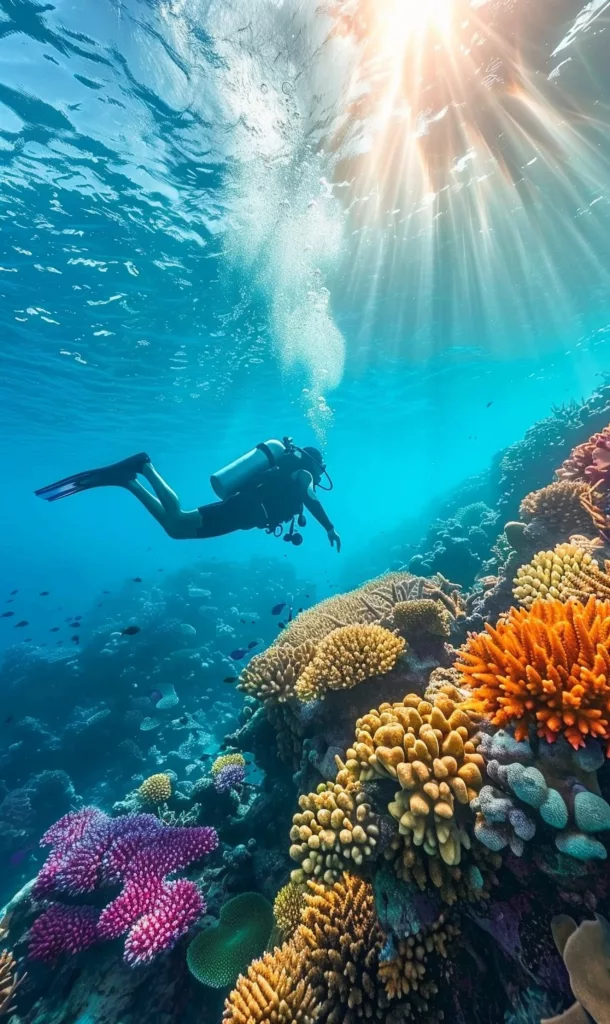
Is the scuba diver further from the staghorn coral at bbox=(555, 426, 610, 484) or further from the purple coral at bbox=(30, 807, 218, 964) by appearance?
the purple coral at bbox=(30, 807, 218, 964)

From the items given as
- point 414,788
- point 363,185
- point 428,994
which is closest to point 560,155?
point 363,185

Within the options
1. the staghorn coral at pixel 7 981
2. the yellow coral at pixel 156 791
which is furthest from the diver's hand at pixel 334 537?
the staghorn coral at pixel 7 981

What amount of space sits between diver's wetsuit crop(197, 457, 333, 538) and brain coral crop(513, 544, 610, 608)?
4.87 m

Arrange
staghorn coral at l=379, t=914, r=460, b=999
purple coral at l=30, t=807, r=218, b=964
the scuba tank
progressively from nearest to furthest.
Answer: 1. staghorn coral at l=379, t=914, r=460, b=999
2. purple coral at l=30, t=807, r=218, b=964
3. the scuba tank

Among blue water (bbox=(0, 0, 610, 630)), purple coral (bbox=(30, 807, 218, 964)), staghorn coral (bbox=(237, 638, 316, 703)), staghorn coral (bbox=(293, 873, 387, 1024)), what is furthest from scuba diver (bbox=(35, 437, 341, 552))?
blue water (bbox=(0, 0, 610, 630))

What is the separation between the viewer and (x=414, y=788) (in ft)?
8.27

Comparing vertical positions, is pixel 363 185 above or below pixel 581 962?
above

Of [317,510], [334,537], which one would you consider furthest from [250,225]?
[334,537]

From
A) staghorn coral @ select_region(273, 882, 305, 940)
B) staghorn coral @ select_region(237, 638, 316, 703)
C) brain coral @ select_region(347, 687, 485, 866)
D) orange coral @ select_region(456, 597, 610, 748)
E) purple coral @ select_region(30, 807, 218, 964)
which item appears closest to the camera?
orange coral @ select_region(456, 597, 610, 748)

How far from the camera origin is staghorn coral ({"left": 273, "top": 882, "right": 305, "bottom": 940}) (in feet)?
10.9

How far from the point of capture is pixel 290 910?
3.37 m

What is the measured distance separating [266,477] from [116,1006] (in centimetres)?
768

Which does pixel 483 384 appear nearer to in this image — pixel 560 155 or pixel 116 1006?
pixel 560 155

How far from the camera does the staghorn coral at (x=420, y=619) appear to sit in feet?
15.0
